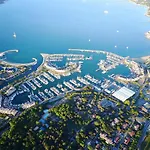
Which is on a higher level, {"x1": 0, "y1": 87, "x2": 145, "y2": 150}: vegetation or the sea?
{"x1": 0, "y1": 87, "x2": 145, "y2": 150}: vegetation

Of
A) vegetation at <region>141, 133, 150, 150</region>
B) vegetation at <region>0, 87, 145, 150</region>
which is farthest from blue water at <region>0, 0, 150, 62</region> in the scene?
vegetation at <region>141, 133, 150, 150</region>

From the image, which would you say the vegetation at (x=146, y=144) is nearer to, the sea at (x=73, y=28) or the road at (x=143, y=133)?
the road at (x=143, y=133)

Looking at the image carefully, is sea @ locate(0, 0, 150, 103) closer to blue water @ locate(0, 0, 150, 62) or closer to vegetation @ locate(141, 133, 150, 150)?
blue water @ locate(0, 0, 150, 62)

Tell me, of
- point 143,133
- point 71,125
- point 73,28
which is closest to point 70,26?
point 73,28

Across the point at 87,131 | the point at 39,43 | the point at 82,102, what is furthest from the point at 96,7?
the point at 87,131

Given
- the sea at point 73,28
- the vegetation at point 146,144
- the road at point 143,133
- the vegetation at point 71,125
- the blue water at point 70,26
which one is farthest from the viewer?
the blue water at point 70,26

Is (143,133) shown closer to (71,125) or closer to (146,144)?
(146,144)

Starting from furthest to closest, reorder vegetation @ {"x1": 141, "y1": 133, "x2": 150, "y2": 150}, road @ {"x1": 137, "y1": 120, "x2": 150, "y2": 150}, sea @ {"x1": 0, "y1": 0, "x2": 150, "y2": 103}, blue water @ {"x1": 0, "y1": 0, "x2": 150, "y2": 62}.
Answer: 1. blue water @ {"x1": 0, "y1": 0, "x2": 150, "y2": 62}
2. sea @ {"x1": 0, "y1": 0, "x2": 150, "y2": 103}
3. road @ {"x1": 137, "y1": 120, "x2": 150, "y2": 150}
4. vegetation @ {"x1": 141, "y1": 133, "x2": 150, "y2": 150}

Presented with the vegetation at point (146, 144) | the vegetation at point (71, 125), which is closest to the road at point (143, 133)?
the vegetation at point (146, 144)

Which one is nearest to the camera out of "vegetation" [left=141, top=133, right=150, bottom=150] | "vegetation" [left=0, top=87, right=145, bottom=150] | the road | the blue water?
"vegetation" [left=0, top=87, right=145, bottom=150]
